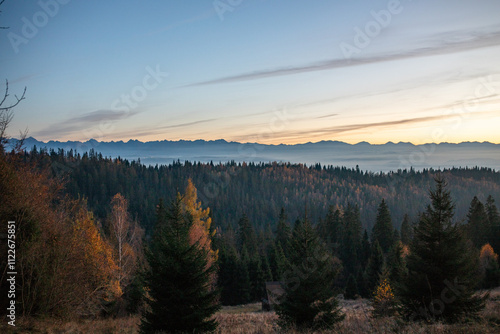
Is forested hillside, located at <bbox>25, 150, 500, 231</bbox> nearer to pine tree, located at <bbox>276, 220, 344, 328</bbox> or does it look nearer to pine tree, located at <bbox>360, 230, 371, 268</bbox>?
pine tree, located at <bbox>360, 230, 371, 268</bbox>

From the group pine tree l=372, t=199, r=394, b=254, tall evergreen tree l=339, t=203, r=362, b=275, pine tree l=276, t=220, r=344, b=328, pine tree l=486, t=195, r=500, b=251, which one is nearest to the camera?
pine tree l=276, t=220, r=344, b=328

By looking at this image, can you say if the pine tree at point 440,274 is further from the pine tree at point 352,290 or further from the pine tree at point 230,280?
the pine tree at point 230,280

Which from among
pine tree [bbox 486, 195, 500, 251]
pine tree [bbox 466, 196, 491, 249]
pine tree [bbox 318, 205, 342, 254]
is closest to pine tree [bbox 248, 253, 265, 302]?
pine tree [bbox 318, 205, 342, 254]

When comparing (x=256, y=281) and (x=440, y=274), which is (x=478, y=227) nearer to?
(x=256, y=281)

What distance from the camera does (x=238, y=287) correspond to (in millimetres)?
44688

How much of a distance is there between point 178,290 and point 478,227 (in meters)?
56.9

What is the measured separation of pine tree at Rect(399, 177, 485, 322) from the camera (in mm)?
12953

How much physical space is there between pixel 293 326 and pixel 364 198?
178m

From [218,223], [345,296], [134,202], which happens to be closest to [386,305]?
[345,296]

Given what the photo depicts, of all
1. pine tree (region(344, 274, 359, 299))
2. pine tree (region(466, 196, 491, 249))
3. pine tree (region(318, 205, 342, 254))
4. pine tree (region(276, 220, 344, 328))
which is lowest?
pine tree (region(344, 274, 359, 299))

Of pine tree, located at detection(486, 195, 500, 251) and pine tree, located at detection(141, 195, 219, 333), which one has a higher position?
pine tree, located at detection(141, 195, 219, 333)

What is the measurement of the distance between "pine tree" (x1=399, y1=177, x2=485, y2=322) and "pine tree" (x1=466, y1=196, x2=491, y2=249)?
147 ft

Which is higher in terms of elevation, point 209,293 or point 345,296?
point 209,293

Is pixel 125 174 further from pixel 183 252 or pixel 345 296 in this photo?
pixel 183 252
